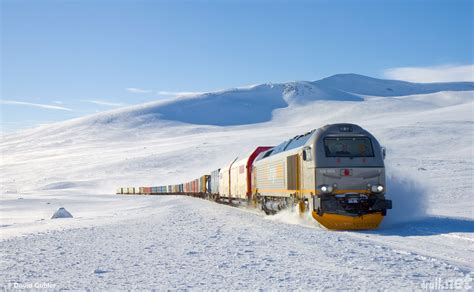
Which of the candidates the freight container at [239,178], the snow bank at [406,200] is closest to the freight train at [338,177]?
the snow bank at [406,200]

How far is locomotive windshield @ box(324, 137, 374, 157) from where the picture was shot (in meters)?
18.2

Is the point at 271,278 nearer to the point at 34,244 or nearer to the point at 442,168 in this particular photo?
the point at 34,244

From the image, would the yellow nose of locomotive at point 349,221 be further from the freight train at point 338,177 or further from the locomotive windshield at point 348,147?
the locomotive windshield at point 348,147

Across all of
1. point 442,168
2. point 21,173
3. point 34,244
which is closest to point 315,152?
point 34,244

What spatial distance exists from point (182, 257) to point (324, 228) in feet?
25.4

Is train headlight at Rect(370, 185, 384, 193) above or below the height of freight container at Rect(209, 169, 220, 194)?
above

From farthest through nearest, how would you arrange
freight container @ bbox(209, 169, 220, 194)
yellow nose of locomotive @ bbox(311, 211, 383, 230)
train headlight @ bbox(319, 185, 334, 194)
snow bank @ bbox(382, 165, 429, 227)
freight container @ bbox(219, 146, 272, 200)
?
1. freight container @ bbox(209, 169, 220, 194)
2. freight container @ bbox(219, 146, 272, 200)
3. snow bank @ bbox(382, 165, 429, 227)
4. train headlight @ bbox(319, 185, 334, 194)
5. yellow nose of locomotive @ bbox(311, 211, 383, 230)

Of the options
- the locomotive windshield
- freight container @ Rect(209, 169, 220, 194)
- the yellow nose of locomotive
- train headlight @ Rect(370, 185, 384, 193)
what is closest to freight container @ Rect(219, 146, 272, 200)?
freight container @ Rect(209, 169, 220, 194)

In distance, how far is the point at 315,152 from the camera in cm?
1812

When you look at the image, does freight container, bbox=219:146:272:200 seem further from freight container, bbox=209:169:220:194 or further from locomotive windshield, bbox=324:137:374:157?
locomotive windshield, bbox=324:137:374:157

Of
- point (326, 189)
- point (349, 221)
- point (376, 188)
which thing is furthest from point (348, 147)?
point (349, 221)

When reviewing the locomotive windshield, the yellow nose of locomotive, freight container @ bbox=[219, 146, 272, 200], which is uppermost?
the locomotive windshield

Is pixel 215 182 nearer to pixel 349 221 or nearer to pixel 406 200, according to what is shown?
pixel 406 200

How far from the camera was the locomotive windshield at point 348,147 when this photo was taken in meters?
18.2
